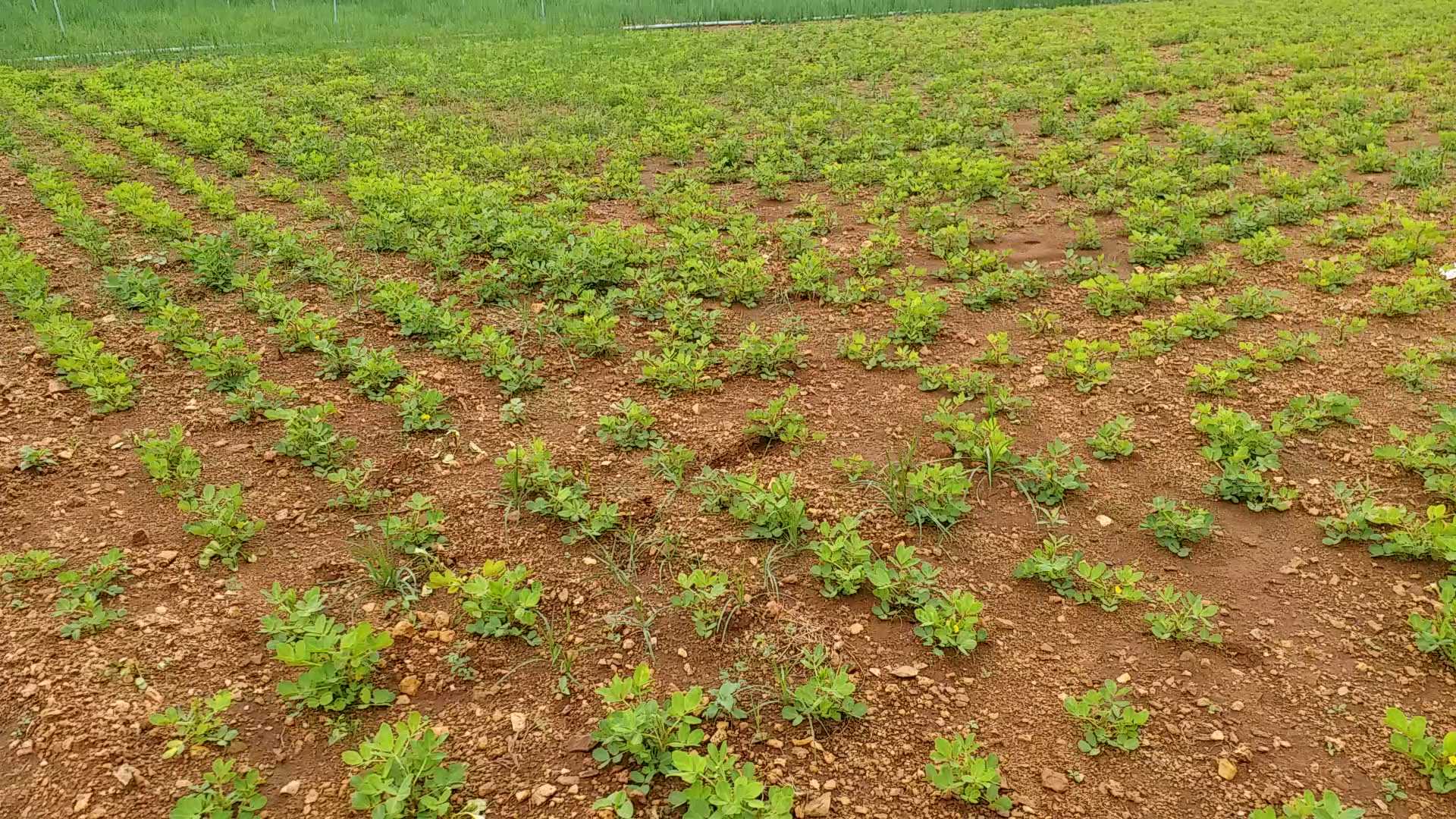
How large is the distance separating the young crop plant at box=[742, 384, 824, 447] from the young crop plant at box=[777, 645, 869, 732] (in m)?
1.39

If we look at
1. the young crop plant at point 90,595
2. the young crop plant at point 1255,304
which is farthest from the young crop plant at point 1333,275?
the young crop plant at point 90,595

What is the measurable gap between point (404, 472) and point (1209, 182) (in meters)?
6.18

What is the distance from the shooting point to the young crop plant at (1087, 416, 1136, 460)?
366 centimetres

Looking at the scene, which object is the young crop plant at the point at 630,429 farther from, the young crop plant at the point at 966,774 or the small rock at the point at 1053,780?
the small rock at the point at 1053,780

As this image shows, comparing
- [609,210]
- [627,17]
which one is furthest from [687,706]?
[627,17]

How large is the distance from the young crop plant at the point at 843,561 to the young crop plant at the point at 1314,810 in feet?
4.24

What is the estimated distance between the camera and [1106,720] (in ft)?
8.21

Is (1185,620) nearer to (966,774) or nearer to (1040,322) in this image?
(966,774)

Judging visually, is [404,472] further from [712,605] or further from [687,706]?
[687,706]

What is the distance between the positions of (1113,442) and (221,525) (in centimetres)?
357

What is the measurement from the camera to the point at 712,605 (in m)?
A: 2.97

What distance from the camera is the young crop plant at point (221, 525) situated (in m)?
3.14

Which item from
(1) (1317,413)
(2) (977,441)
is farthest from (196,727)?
(1) (1317,413)

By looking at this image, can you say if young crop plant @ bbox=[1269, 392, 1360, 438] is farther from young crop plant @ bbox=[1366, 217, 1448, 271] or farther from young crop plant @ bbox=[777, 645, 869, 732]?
young crop plant @ bbox=[777, 645, 869, 732]
